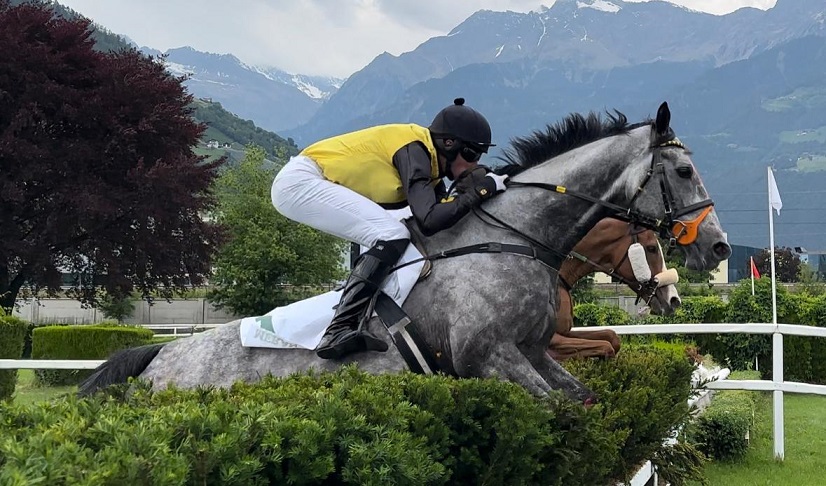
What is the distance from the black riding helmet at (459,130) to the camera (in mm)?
4000

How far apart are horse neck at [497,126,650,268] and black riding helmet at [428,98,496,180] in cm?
31

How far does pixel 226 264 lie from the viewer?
105 feet

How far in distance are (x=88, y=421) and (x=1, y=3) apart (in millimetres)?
22664

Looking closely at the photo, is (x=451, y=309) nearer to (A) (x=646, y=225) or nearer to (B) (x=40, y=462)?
(A) (x=646, y=225)

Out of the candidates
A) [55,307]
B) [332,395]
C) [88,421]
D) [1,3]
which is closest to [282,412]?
[332,395]

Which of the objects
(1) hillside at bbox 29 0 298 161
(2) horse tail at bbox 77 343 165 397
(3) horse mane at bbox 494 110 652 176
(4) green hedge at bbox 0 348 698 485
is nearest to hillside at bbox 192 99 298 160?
(1) hillside at bbox 29 0 298 161

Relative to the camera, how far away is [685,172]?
3971 millimetres

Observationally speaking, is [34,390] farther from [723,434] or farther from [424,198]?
Answer: [424,198]

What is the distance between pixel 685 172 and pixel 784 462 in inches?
165

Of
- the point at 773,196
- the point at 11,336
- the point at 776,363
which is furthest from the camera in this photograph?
the point at 11,336

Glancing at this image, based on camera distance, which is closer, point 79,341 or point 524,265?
point 524,265

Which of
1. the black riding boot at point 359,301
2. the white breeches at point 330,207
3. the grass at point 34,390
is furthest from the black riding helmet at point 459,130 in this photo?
the grass at point 34,390

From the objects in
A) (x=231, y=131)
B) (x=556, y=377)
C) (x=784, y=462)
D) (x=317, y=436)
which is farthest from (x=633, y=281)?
(x=231, y=131)

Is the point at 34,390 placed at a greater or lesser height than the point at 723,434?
lesser
